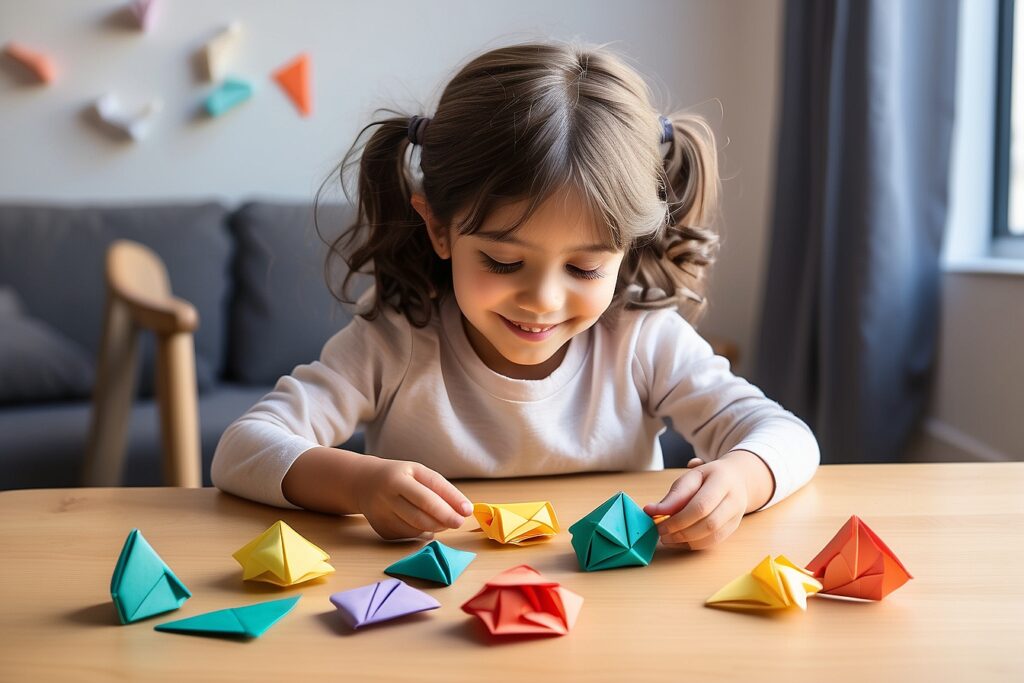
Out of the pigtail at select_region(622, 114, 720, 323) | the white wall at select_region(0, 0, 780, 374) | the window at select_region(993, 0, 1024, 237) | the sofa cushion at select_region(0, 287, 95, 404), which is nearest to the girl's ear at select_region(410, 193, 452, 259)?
the pigtail at select_region(622, 114, 720, 323)

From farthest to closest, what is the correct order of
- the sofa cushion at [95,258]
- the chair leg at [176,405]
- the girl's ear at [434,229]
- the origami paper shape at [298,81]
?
the origami paper shape at [298,81], the sofa cushion at [95,258], the chair leg at [176,405], the girl's ear at [434,229]

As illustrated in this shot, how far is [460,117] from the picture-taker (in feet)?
3.13

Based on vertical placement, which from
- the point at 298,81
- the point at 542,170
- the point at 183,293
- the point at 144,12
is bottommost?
the point at 183,293

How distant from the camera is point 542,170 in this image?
875 mm

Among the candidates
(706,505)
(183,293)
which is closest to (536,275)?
(706,505)

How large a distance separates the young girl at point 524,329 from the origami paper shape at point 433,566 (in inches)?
3.6

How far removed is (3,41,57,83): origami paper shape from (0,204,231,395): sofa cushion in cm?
49

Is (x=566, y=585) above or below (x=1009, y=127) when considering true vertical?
below

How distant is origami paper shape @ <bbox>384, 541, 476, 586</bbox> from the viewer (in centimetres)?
59

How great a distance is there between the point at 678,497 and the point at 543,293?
0.25 m

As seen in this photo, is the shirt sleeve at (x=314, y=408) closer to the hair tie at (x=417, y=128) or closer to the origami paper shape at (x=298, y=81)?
the hair tie at (x=417, y=128)

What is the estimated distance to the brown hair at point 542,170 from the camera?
894 mm

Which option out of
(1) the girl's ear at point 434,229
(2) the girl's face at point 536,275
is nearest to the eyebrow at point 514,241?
(2) the girl's face at point 536,275

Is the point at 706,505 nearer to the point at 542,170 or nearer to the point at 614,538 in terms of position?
the point at 614,538
